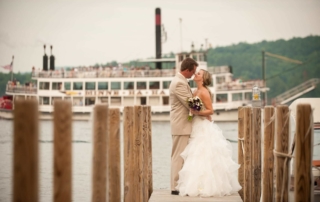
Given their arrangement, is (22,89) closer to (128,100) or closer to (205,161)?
(128,100)

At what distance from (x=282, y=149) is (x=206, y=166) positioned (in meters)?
2.24

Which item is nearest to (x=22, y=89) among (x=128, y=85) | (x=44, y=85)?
(x=44, y=85)

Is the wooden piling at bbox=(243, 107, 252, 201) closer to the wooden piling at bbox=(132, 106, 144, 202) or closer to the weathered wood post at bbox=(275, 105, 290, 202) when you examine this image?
the wooden piling at bbox=(132, 106, 144, 202)

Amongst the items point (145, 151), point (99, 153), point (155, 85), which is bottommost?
point (145, 151)

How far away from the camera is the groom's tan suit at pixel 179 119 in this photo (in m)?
8.84

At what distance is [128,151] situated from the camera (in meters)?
8.65

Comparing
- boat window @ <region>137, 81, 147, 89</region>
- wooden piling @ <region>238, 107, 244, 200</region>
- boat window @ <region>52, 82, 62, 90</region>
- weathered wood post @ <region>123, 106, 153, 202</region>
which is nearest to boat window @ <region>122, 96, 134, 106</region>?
boat window @ <region>137, 81, 147, 89</region>

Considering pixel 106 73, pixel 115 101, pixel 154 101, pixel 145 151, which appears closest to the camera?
pixel 145 151

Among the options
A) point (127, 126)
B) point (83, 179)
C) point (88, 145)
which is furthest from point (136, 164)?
point (88, 145)

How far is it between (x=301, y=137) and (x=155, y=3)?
183089 mm

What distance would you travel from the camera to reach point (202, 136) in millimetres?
8922

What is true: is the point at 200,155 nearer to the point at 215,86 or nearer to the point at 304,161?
the point at 304,161

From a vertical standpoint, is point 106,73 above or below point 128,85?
above

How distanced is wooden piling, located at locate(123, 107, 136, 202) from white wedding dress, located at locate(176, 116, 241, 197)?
0.65 meters
